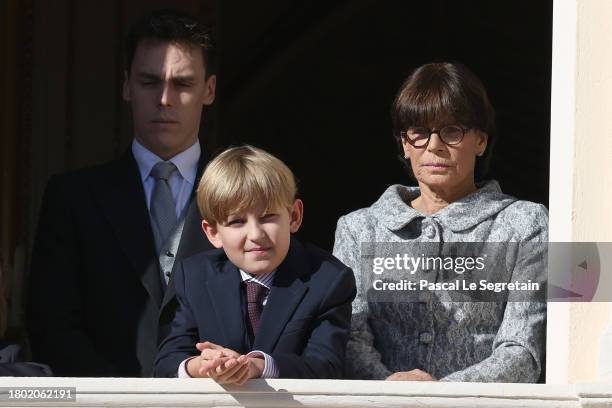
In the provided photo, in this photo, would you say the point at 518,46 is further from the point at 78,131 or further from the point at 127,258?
the point at 127,258

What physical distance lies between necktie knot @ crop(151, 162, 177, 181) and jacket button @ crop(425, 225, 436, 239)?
0.75 metres

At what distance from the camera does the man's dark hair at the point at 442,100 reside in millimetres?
4082

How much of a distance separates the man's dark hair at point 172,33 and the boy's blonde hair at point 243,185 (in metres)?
0.62

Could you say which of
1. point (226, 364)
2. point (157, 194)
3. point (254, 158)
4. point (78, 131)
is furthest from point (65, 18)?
point (226, 364)

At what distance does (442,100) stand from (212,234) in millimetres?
674

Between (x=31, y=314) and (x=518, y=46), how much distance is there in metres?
4.70

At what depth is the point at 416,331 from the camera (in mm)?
3996

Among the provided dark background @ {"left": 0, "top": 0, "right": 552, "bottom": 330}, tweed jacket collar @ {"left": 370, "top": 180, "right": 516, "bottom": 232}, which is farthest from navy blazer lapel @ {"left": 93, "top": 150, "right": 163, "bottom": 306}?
dark background @ {"left": 0, "top": 0, "right": 552, "bottom": 330}

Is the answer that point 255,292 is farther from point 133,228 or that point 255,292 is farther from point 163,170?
point 163,170

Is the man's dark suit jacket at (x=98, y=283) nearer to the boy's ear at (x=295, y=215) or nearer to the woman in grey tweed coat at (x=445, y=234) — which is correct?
the boy's ear at (x=295, y=215)

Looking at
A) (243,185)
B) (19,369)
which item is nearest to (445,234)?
(243,185)

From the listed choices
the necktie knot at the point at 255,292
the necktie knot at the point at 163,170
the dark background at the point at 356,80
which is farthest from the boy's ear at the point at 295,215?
the dark background at the point at 356,80

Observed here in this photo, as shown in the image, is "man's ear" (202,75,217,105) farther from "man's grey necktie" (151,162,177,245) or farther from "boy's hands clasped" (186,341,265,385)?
"boy's hands clasped" (186,341,265,385)

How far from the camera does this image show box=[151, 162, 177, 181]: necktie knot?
4395mm
